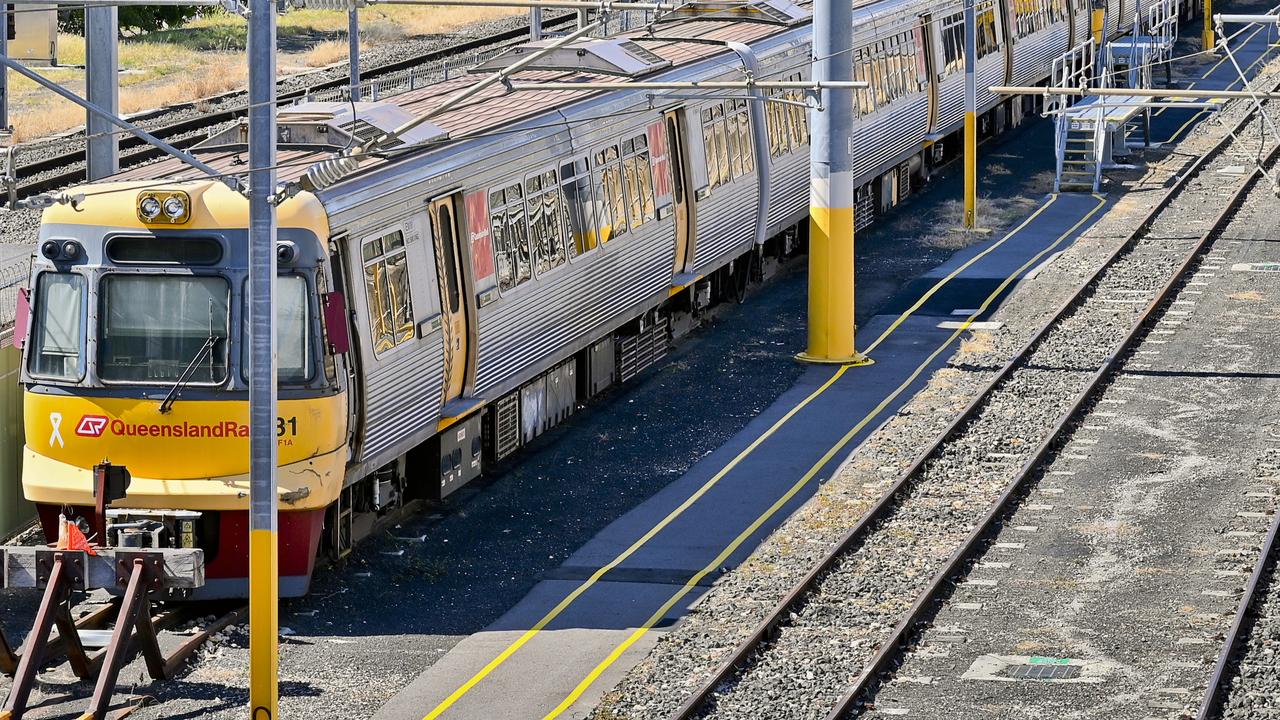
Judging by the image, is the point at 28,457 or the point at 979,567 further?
the point at 979,567

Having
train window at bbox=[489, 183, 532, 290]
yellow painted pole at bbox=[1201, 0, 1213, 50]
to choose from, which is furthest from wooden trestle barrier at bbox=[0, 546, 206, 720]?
yellow painted pole at bbox=[1201, 0, 1213, 50]

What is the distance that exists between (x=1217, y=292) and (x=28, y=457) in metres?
16.5

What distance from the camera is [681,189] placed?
76.3ft

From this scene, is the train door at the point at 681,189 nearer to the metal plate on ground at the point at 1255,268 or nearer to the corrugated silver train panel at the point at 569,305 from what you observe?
the corrugated silver train panel at the point at 569,305

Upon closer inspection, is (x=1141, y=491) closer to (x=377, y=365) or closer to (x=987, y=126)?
(x=377, y=365)

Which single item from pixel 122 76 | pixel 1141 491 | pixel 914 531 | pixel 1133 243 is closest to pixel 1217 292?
pixel 1133 243

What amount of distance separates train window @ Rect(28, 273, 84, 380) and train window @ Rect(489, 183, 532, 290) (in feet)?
14.2

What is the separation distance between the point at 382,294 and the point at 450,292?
1404 millimetres

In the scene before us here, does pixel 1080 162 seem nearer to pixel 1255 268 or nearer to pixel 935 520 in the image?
pixel 1255 268

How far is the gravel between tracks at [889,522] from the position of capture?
45.7ft

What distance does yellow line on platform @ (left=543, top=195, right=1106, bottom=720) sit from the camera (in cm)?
1413

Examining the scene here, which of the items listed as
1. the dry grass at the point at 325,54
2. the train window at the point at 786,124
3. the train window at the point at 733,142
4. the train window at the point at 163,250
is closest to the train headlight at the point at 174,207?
the train window at the point at 163,250

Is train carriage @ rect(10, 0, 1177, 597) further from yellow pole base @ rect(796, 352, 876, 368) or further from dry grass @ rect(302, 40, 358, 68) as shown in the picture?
dry grass @ rect(302, 40, 358, 68)

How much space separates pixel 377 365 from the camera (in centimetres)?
1611
